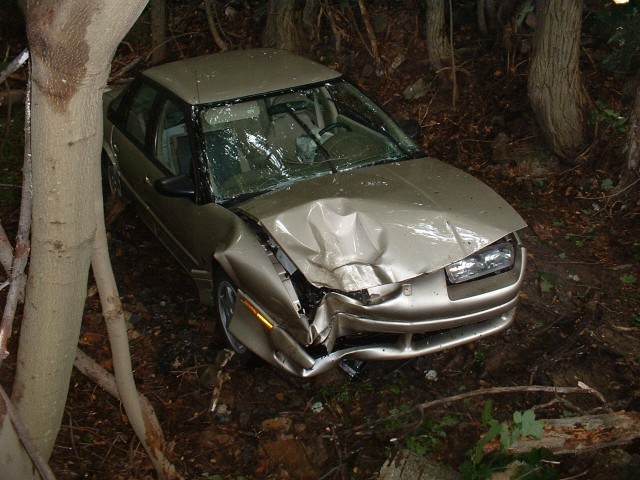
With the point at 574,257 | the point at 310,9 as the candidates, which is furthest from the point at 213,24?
the point at 574,257

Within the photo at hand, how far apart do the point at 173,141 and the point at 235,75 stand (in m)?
0.64

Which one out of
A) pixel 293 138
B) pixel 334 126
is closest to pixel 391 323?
pixel 293 138

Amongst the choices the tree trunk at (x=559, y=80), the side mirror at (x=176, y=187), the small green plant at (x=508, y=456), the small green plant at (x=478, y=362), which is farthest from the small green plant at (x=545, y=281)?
the side mirror at (x=176, y=187)

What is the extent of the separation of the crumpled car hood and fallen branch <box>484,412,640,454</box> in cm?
95

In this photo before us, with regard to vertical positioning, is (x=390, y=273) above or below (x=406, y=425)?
above

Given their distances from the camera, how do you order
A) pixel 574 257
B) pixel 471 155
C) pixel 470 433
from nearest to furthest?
pixel 470 433 < pixel 574 257 < pixel 471 155

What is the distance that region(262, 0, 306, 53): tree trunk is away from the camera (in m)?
8.28

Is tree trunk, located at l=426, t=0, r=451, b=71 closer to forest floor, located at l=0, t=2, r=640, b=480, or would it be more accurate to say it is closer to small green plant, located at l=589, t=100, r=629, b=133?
forest floor, located at l=0, t=2, r=640, b=480

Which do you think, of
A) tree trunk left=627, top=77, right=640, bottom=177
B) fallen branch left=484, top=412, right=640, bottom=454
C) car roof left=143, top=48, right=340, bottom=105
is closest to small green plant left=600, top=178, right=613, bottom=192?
tree trunk left=627, top=77, right=640, bottom=177

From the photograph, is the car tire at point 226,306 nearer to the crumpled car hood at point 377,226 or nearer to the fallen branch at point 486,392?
the crumpled car hood at point 377,226

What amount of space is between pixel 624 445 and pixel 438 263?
127 centimetres

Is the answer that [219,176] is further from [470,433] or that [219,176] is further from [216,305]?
[470,433]

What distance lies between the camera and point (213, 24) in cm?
925

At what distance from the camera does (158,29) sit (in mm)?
9164
